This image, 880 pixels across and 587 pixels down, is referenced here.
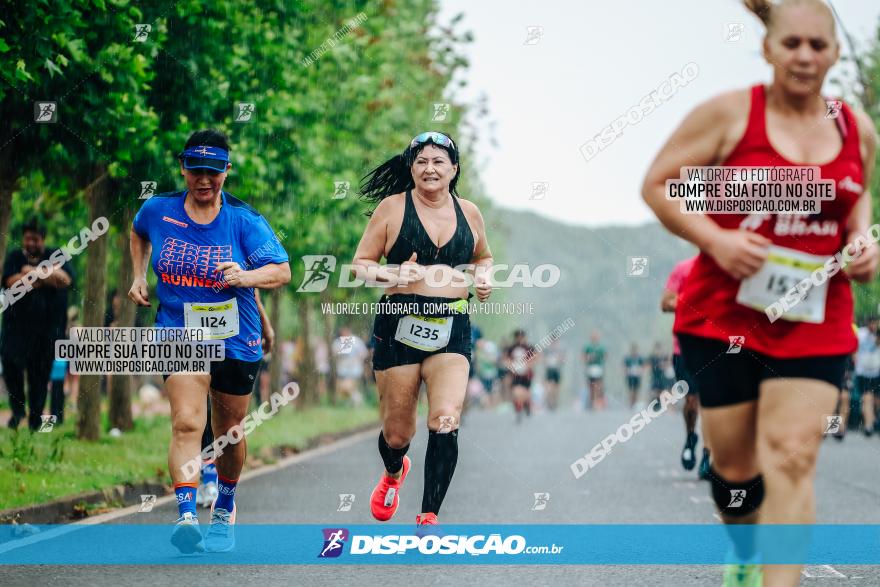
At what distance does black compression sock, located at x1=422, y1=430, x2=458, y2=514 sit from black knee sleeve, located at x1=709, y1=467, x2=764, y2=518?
2462 mm

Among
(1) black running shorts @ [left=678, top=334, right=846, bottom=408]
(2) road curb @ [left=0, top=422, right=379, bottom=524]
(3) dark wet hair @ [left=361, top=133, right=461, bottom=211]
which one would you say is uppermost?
(3) dark wet hair @ [left=361, top=133, right=461, bottom=211]

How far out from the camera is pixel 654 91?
1148 cm

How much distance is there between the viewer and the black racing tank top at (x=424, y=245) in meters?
7.46

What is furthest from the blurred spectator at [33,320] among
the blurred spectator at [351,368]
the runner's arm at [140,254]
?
the blurred spectator at [351,368]

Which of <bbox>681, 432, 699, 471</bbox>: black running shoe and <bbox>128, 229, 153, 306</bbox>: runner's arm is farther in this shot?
<bbox>681, 432, 699, 471</bbox>: black running shoe

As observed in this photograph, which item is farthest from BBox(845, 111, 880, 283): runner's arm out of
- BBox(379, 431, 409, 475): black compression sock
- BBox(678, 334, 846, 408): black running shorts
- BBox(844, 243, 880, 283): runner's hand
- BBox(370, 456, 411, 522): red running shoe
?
BBox(370, 456, 411, 522): red running shoe

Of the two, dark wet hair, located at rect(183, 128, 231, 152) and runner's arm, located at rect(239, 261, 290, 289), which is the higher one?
dark wet hair, located at rect(183, 128, 231, 152)

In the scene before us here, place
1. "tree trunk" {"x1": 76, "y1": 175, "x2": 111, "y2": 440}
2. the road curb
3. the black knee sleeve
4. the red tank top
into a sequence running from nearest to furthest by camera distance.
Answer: the red tank top
the black knee sleeve
the road curb
"tree trunk" {"x1": 76, "y1": 175, "x2": 111, "y2": 440}

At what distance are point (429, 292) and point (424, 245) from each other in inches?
10.0

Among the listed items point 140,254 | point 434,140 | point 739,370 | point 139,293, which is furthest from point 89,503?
point 739,370

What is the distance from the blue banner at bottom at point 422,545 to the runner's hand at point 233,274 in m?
1.47

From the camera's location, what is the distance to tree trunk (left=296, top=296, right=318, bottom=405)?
27172 millimetres

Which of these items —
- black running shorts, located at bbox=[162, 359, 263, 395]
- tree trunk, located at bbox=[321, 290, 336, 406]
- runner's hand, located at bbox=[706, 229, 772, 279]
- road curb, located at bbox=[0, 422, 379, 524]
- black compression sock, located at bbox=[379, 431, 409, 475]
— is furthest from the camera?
tree trunk, located at bbox=[321, 290, 336, 406]

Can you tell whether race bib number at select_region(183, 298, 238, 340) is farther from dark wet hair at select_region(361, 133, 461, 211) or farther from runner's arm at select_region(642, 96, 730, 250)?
runner's arm at select_region(642, 96, 730, 250)
